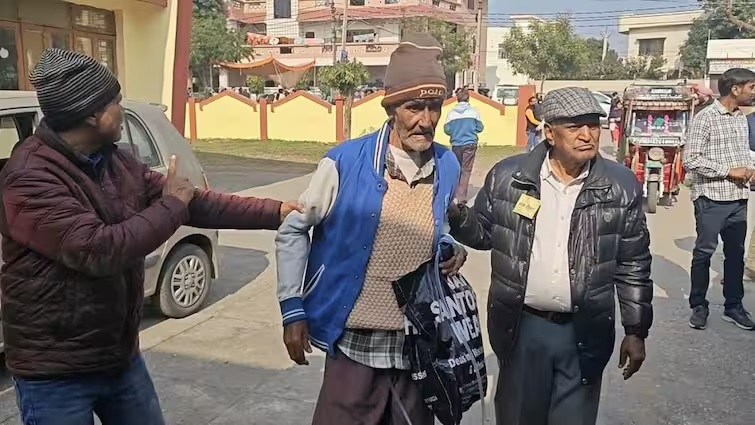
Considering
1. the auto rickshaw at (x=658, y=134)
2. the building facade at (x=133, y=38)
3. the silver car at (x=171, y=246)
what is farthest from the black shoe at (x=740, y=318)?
the building facade at (x=133, y=38)

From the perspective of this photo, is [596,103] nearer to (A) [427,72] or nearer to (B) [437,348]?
(A) [427,72]

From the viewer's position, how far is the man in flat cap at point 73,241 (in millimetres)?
2016

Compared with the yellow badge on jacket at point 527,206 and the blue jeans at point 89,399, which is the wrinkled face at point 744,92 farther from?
the blue jeans at point 89,399

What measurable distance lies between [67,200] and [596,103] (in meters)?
1.89

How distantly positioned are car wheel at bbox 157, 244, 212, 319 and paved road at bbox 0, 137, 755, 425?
0.10m

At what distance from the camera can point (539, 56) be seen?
4306cm

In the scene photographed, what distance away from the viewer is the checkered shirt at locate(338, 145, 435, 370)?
2.48 metres

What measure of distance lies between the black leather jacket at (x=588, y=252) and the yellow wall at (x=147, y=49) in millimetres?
→ 8927

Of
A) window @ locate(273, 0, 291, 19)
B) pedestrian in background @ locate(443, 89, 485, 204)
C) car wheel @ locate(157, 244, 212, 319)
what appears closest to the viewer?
car wheel @ locate(157, 244, 212, 319)

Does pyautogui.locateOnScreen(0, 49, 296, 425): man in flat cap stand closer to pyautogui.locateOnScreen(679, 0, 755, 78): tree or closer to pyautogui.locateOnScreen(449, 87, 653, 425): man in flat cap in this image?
pyautogui.locateOnScreen(449, 87, 653, 425): man in flat cap

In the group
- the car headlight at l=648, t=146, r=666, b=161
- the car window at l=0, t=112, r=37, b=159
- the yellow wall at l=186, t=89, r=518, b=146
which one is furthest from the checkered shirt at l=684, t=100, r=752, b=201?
the yellow wall at l=186, t=89, r=518, b=146

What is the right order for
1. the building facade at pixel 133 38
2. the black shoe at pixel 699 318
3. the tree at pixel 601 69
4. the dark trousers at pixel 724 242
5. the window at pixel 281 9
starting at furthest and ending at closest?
the window at pixel 281 9 < the tree at pixel 601 69 < the building facade at pixel 133 38 < the black shoe at pixel 699 318 < the dark trousers at pixel 724 242

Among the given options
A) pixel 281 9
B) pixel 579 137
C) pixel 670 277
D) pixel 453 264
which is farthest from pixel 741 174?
pixel 281 9

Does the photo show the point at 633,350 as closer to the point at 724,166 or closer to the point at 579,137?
the point at 579,137
